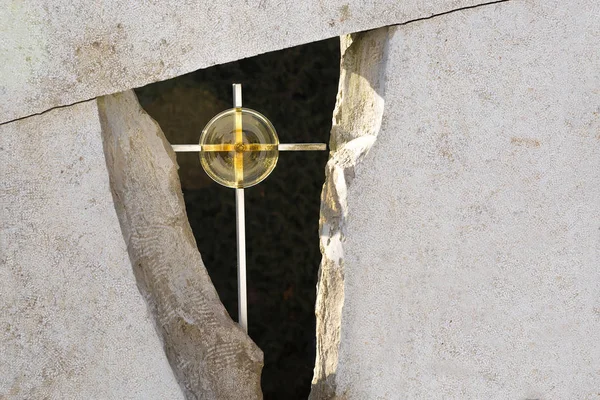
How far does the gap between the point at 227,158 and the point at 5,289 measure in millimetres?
1208

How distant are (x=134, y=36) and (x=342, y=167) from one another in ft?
2.40

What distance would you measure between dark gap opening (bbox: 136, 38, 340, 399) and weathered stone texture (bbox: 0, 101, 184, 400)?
169cm

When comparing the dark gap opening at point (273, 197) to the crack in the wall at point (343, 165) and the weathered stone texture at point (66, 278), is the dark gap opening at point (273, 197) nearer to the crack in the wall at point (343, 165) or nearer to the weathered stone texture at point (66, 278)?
the crack in the wall at point (343, 165)

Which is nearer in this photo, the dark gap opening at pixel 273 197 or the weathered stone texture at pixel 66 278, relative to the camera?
the weathered stone texture at pixel 66 278

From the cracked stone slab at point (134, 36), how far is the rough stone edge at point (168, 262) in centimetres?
13

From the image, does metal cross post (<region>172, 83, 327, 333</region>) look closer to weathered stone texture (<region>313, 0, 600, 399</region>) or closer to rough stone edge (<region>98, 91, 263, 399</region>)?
rough stone edge (<region>98, 91, 263, 399</region>)

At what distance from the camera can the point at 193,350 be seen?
2.99 meters

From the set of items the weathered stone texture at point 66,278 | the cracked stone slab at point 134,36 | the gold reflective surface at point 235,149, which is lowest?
the weathered stone texture at point 66,278

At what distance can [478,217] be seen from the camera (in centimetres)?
288

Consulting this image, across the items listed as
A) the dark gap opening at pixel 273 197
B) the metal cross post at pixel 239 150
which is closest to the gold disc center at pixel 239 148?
the metal cross post at pixel 239 150

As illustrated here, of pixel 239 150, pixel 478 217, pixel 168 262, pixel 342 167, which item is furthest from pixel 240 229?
pixel 478 217

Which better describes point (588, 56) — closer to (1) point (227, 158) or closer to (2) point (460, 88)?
(2) point (460, 88)

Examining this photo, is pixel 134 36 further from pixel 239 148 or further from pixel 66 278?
pixel 239 148

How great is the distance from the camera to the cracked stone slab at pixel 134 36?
268 centimetres
